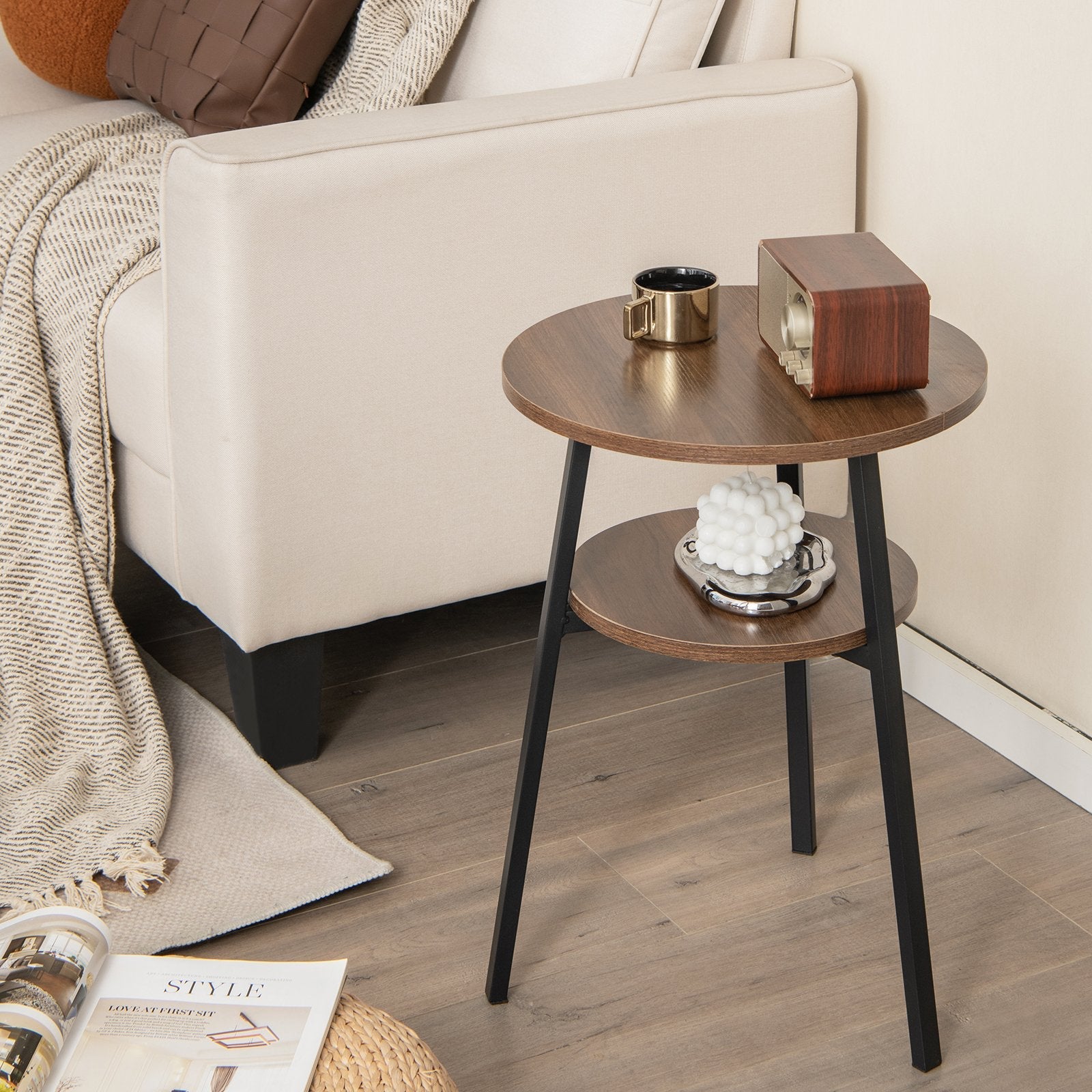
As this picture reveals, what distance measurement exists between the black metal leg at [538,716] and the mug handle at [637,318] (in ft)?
0.37

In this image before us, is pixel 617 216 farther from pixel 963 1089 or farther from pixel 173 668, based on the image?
pixel 963 1089

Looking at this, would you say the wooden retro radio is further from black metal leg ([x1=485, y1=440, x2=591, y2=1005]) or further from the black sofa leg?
the black sofa leg

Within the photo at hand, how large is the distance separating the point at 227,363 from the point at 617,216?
431 millimetres

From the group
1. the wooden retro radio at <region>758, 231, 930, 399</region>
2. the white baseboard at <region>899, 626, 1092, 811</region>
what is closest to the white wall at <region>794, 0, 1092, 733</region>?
the white baseboard at <region>899, 626, 1092, 811</region>

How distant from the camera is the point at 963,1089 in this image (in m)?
1.04

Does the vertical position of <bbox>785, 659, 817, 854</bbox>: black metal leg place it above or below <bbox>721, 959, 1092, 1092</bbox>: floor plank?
above

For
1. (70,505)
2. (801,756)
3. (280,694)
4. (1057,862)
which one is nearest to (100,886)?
(280,694)

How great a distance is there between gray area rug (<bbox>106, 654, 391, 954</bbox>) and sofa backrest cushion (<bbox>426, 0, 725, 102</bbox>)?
0.83 meters

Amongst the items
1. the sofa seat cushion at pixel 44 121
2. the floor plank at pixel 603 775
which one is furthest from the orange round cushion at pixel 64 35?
the floor plank at pixel 603 775

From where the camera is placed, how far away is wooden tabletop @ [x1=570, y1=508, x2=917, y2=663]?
1027 mm

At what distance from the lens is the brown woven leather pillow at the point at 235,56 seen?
1.75m

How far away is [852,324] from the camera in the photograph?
0.95 m

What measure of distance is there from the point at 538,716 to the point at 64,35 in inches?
63.1

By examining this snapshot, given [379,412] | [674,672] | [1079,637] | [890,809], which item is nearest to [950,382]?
[890,809]
